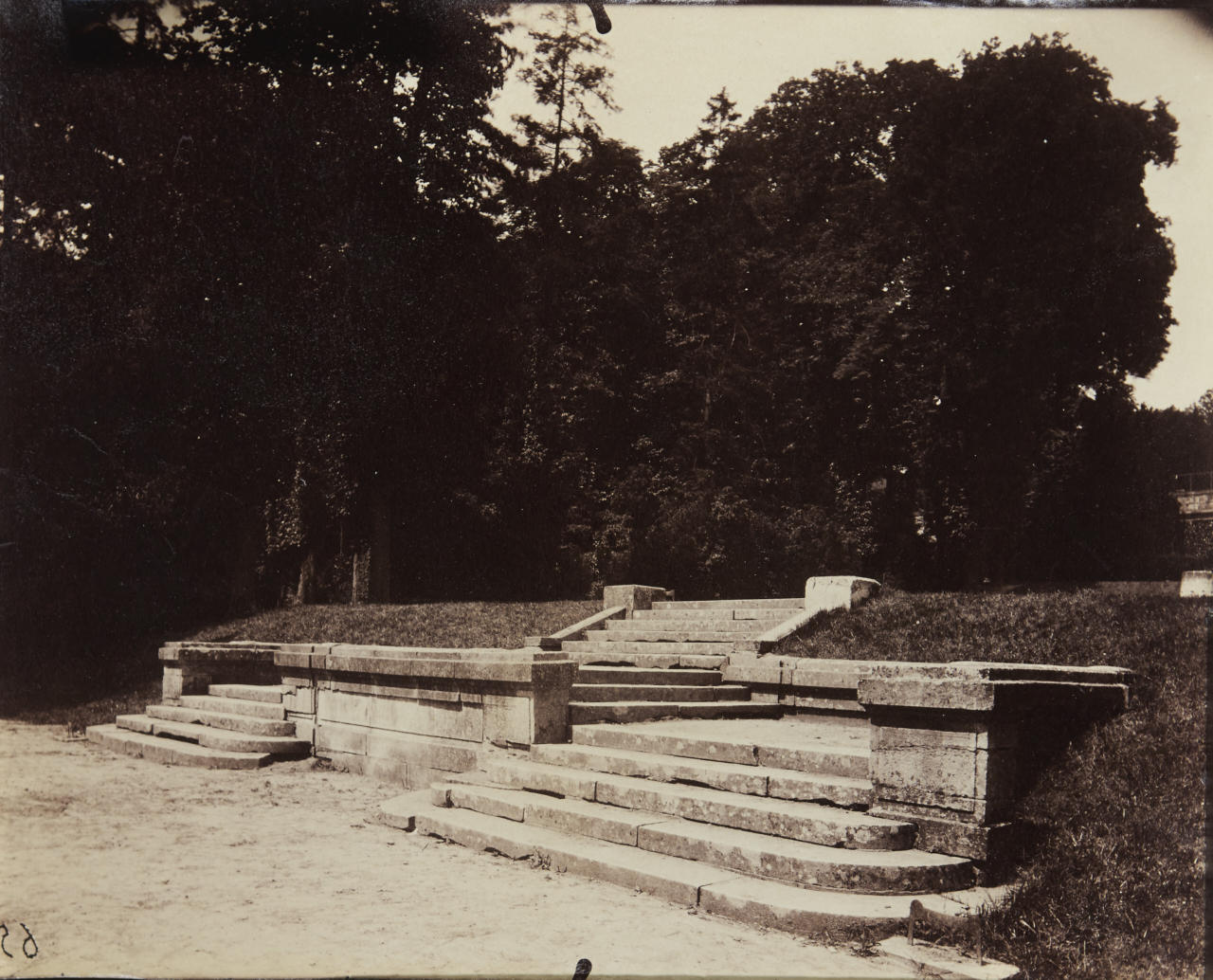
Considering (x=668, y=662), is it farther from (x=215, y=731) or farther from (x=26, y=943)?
(x=26, y=943)

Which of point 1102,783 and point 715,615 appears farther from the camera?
point 715,615

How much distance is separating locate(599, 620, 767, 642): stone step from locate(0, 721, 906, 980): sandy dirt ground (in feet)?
16.4

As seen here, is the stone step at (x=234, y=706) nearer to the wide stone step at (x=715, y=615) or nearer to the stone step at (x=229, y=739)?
the stone step at (x=229, y=739)

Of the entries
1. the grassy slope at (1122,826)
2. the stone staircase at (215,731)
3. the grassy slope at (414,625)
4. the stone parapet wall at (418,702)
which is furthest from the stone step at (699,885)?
the grassy slope at (414,625)

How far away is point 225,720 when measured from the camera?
11.8 metres

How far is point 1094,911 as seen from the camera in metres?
4.80

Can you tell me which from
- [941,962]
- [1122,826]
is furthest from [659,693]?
[941,962]

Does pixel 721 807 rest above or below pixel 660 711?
below

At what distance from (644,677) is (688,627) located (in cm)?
281

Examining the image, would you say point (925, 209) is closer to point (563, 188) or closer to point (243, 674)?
point (563, 188)

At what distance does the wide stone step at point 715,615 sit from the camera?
12.2 m

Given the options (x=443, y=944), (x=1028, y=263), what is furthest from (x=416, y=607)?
(x=1028, y=263)

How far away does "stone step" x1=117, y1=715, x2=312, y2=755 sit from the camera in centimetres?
1076

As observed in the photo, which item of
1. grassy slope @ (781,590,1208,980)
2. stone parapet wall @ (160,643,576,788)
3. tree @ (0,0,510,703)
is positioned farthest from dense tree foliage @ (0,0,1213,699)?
grassy slope @ (781,590,1208,980)
